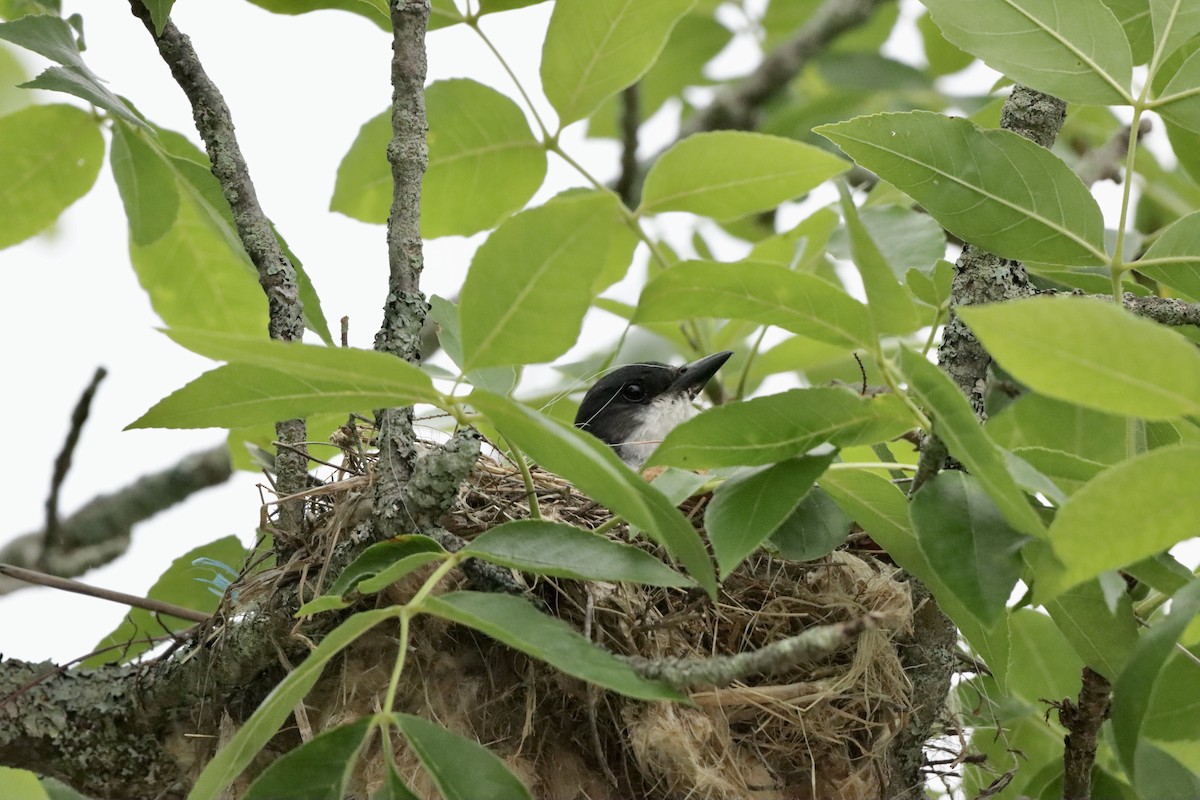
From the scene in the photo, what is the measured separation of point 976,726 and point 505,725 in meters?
1.25

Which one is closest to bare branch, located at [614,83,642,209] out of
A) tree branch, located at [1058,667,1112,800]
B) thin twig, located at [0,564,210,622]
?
thin twig, located at [0,564,210,622]

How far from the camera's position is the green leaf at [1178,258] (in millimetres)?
1945

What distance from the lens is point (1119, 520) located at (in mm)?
1353

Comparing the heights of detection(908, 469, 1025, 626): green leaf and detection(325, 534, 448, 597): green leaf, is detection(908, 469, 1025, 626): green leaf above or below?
below

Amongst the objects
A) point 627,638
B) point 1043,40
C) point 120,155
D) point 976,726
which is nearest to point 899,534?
point 627,638

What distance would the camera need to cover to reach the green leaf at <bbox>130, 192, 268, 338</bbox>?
3.15 metres

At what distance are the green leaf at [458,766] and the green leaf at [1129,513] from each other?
736 mm

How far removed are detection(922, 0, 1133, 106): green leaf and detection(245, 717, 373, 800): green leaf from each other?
1383mm

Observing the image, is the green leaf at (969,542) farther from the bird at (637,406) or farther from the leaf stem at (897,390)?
the bird at (637,406)

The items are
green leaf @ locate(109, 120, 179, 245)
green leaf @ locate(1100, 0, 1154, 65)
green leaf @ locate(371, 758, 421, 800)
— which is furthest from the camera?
green leaf @ locate(109, 120, 179, 245)

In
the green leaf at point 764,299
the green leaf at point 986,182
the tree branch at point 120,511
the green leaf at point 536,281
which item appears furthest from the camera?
the tree branch at point 120,511

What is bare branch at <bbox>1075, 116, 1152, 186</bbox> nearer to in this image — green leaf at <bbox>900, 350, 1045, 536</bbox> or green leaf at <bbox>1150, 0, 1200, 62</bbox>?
green leaf at <bbox>1150, 0, 1200, 62</bbox>

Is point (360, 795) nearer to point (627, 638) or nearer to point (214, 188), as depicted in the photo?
point (627, 638)

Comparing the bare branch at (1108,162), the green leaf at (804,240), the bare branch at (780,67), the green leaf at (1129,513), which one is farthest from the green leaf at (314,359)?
the bare branch at (780,67)
